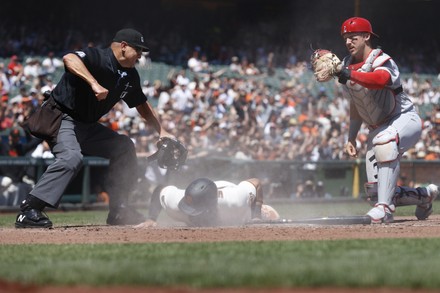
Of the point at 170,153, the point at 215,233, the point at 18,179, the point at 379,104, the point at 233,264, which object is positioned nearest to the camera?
the point at 233,264

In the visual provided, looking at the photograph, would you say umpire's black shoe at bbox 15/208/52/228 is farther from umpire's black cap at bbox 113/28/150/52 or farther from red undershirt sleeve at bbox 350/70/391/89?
Answer: red undershirt sleeve at bbox 350/70/391/89

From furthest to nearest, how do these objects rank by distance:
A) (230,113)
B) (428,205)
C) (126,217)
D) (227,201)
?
1. (230,113)
2. (428,205)
3. (126,217)
4. (227,201)

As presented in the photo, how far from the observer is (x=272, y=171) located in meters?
17.3

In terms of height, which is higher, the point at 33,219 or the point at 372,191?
the point at 372,191

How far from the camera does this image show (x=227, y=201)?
815cm

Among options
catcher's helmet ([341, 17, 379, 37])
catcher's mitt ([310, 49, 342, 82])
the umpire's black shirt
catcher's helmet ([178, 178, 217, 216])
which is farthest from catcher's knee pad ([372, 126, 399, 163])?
the umpire's black shirt

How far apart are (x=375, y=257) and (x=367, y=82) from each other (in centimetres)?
289

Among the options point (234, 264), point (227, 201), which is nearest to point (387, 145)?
point (227, 201)

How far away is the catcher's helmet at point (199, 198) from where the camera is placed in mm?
7902

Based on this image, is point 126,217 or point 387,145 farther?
point 126,217

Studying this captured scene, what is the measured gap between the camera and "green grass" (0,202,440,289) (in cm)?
467

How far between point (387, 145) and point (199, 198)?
1930 mm

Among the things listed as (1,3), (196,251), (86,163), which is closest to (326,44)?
(1,3)

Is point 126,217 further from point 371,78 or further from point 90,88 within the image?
point 371,78
